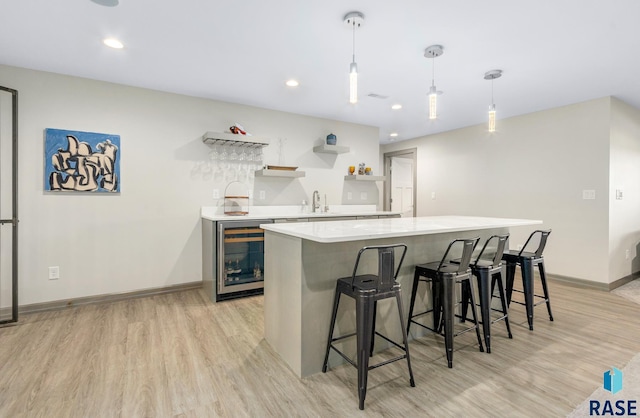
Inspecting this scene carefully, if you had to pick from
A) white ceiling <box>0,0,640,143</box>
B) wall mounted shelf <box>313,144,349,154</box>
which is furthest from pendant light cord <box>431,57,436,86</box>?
wall mounted shelf <box>313,144,349,154</box>

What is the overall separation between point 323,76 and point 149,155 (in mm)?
2174

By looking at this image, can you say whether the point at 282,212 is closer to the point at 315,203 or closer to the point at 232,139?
the point at 315,203

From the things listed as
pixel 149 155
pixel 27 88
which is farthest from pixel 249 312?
pixel 27 88

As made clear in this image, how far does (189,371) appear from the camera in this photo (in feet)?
6.81

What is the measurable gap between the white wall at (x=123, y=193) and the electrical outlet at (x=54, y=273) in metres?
0.03

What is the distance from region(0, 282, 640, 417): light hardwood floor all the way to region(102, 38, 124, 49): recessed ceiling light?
7.88 feet

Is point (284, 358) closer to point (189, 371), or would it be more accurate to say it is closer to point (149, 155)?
point (189, 371)

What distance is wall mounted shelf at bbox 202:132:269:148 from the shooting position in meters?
3.75

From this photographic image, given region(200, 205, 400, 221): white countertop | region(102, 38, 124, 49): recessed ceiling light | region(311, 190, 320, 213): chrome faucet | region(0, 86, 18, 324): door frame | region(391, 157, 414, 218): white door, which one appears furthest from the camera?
region(391, 157, 414, 218): white door

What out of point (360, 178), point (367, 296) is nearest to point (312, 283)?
point (367, 296)

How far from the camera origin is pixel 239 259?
376 centimetres

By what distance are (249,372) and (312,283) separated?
28.4 inches

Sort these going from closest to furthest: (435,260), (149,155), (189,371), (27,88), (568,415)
→ (568,415) → (189,371) → (435,260) → (27,88) → (149,155)

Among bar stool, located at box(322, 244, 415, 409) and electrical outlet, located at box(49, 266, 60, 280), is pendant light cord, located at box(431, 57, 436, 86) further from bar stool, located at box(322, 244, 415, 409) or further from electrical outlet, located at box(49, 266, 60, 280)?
electrical outlet, located at box(49, 266, 60, 280)
